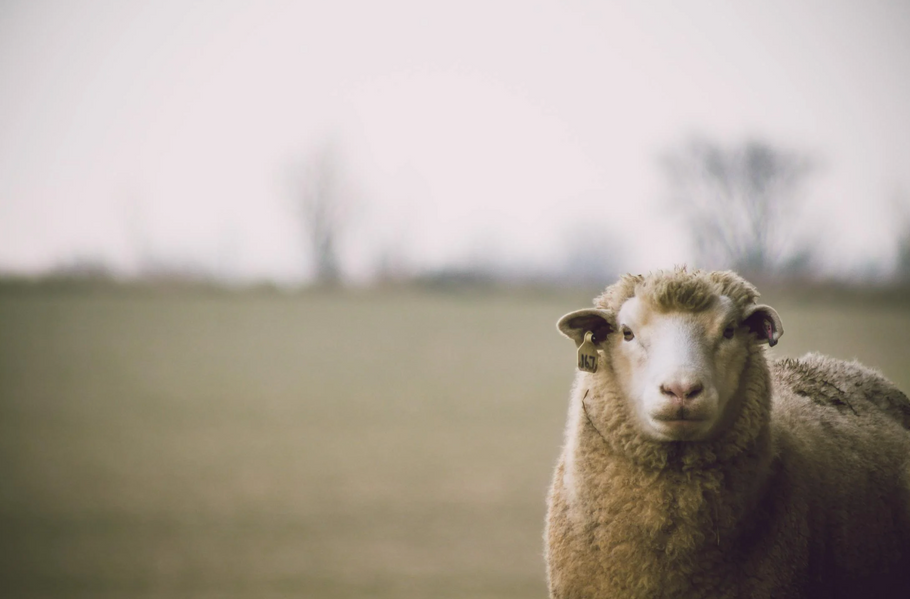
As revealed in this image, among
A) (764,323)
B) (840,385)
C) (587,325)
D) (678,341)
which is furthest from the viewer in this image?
(840,385)

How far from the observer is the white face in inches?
86.6

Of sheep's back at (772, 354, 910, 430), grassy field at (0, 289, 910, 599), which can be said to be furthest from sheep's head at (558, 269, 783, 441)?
grassy field at (0, 289, 910, 599)

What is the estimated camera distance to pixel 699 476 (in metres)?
2.35

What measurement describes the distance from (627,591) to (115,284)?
28.4m

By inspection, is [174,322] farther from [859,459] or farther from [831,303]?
[859,459]

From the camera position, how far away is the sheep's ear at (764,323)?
2395 millimetres

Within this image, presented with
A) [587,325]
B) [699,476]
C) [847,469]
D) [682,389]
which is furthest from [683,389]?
[847,469]

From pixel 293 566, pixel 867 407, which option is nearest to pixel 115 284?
pixel 293 566

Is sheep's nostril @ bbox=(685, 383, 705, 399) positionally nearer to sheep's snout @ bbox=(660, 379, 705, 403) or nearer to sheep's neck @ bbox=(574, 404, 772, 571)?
sheep's snout @ bbox=(660, 379, 705, 403)

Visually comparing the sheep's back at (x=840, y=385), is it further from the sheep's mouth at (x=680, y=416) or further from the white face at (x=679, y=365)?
the sheep's mouth at (x=680, y=416)

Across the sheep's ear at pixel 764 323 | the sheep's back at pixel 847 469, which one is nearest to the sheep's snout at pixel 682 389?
the sheep's ear at pixel 764 323

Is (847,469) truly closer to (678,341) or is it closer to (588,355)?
(678,341)

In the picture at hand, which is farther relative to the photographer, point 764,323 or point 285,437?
point 285,437

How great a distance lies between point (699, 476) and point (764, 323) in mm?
585
